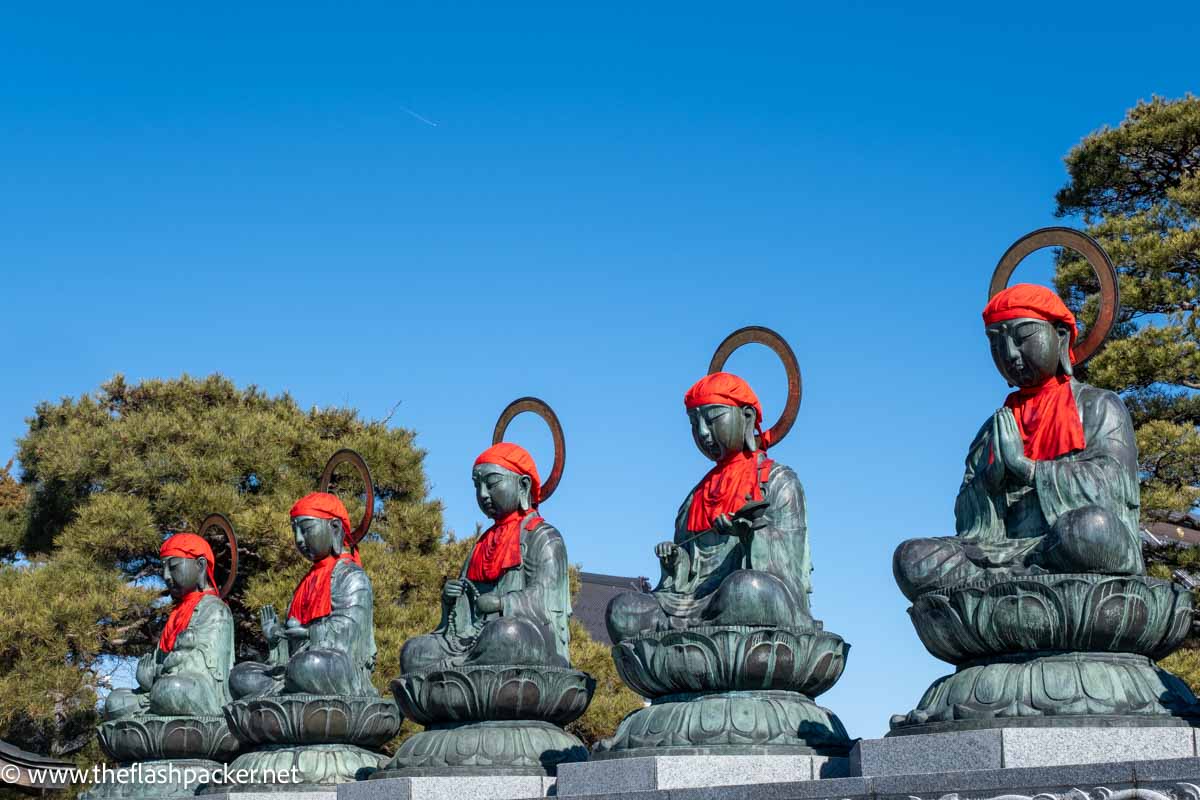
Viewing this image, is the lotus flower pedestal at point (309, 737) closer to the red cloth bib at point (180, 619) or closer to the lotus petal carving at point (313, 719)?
the lotus petal carving at point (313, 719)

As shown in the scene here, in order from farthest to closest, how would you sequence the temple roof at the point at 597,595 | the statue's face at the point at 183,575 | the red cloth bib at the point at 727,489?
1. the temple roof at the point at 597,595
2. the statue's face at the point at 183,575
3. the red cloth bib at the point at 727,489

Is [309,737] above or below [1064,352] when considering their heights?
below

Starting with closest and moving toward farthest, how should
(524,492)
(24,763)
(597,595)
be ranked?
(524,492)
(24,763)
(597,595)

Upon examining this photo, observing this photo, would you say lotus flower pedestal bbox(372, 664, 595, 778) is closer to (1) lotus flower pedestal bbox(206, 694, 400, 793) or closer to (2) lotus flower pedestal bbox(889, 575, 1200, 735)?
(1) lotus flower pedestal bbox(206, 694, 400, 793)

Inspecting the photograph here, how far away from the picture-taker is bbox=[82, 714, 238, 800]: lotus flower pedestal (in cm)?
1045

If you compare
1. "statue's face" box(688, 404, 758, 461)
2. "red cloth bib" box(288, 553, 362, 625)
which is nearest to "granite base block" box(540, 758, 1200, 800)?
"statue's face" box(688, 404, 758, 461)

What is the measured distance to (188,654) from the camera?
11055mm

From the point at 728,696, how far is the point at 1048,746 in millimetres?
1868

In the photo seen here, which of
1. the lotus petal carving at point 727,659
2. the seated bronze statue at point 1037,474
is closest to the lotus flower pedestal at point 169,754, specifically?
the lotus petal carving at point 727,659

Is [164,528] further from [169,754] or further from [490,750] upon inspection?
[490,750]

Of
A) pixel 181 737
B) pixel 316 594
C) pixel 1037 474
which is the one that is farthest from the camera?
pixel 181 737

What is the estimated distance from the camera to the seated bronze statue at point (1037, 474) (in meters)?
6.14

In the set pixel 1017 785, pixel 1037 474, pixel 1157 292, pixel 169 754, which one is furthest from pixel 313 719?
pixel 1157 292

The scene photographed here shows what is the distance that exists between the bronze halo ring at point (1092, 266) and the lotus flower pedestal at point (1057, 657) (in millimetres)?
1279
